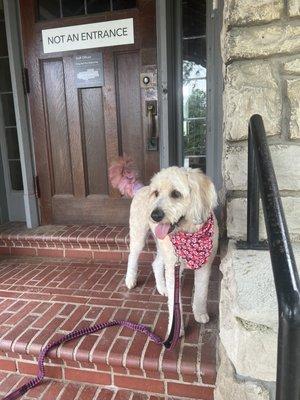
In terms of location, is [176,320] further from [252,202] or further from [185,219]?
[252,202]

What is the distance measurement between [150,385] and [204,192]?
3.60ft

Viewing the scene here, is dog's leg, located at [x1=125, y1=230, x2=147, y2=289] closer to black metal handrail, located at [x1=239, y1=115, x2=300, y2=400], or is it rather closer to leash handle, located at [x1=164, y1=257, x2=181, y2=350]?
leash handle, located at [x1=164, y1=257, x2=181, y2=350]

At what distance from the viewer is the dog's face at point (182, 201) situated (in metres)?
1.69

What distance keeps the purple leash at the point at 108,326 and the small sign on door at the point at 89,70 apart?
205cm

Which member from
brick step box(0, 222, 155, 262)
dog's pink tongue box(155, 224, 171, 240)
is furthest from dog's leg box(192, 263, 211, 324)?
brick step box(0, 222, 155, 262)

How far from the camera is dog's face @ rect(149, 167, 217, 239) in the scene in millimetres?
1694

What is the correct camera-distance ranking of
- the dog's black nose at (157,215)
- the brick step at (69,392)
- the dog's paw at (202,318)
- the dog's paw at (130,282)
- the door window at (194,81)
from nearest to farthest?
the dog's black nose at (157,215)
the brick step at (69,392)
the dog's paw at (202,318)
the dog's paw at (130,282)
the door window at (194,81)

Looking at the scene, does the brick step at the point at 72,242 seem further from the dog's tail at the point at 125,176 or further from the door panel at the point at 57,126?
the dog's tail at the point at 125,176

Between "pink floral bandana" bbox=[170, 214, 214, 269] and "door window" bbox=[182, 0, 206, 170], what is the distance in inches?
55.4

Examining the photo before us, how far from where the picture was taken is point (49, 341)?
76.6 inches

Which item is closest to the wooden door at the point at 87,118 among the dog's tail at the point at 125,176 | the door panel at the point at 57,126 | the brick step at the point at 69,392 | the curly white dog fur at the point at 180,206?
the door panel at the point at 57,126

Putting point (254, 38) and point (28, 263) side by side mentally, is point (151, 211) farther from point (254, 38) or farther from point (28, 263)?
point (28, 263)

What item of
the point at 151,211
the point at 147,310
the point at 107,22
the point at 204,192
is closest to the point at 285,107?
the point at 204,192

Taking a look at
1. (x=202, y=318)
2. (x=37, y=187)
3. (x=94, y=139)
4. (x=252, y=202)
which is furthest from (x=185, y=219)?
(x=37, y=187)
